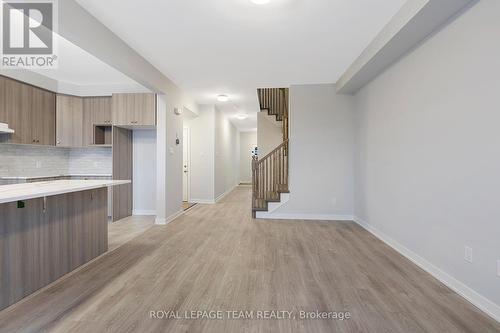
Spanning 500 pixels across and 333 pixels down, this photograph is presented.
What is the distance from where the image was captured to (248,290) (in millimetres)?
2234

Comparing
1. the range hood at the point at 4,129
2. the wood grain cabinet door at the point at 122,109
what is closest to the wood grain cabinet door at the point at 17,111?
the range hood at the point at 4,129

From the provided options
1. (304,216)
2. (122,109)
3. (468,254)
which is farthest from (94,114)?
(468,254)

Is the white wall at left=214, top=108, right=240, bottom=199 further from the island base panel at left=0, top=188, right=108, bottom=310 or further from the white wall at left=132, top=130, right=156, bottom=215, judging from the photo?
the island base panel at left=0, top=188, right=108, bottom=310

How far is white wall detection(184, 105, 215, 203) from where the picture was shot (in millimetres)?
6844

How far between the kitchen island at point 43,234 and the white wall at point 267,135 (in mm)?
5292

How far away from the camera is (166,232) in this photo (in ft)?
13.2

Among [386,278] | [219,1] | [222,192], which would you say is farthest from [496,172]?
[222,192]

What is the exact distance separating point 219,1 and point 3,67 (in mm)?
3804

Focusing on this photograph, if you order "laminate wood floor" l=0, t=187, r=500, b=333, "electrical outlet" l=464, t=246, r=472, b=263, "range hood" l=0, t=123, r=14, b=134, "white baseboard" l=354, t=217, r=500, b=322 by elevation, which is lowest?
"laminate wood floor" l=0, t=187, r=500, b=333

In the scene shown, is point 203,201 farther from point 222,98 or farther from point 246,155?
point 246,155

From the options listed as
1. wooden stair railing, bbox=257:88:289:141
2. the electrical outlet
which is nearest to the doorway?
wooden stair railing, bbox=257:88:289:141

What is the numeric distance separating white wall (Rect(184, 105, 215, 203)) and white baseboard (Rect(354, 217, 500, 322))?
469 cm

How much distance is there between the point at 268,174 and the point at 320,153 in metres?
1.17

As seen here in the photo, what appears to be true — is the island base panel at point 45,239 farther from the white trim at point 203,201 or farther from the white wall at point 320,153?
the white trim at point 203,201
